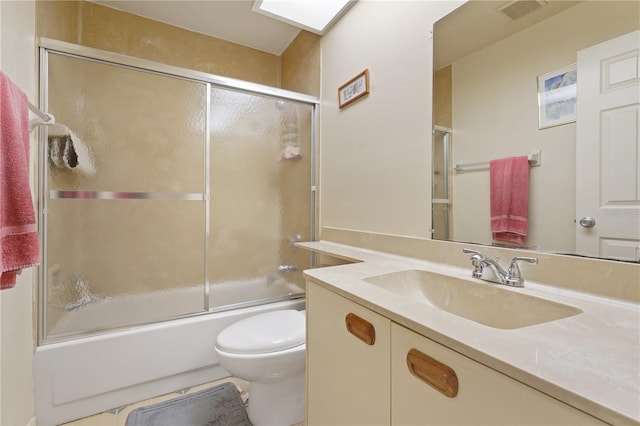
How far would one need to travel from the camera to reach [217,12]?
192 cm

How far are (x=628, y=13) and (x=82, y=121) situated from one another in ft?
6.77

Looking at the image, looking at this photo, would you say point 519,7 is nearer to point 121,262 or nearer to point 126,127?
point 126,127

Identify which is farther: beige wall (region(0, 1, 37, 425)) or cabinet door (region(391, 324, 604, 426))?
beige wall (region(0, 1, 37, 425))

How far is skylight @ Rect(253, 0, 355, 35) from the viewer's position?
1.47 meters

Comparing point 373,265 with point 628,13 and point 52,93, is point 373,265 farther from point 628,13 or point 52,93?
point 52,93

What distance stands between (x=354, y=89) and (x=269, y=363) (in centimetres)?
142

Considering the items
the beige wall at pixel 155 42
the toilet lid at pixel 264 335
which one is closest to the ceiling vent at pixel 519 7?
the toilet lid at pixel 264 335

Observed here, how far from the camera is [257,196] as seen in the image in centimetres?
192

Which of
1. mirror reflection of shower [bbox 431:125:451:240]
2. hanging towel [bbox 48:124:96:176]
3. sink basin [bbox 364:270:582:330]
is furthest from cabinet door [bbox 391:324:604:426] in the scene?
hanging towel [bbox 48:124:96:176]

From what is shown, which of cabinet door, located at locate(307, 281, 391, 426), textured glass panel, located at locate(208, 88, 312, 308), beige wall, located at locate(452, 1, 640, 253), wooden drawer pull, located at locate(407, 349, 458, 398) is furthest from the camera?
textured glass panel, located at locate(208, 88, 312, 308)

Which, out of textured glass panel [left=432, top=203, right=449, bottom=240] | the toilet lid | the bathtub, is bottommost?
the bathtub

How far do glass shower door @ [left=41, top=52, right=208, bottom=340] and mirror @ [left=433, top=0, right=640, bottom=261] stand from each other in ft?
4.47

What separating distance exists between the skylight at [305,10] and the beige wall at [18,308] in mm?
985

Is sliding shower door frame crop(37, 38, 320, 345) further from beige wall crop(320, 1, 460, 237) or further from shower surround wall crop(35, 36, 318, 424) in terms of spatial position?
beige wall crop(320, 1, 460, 237)
